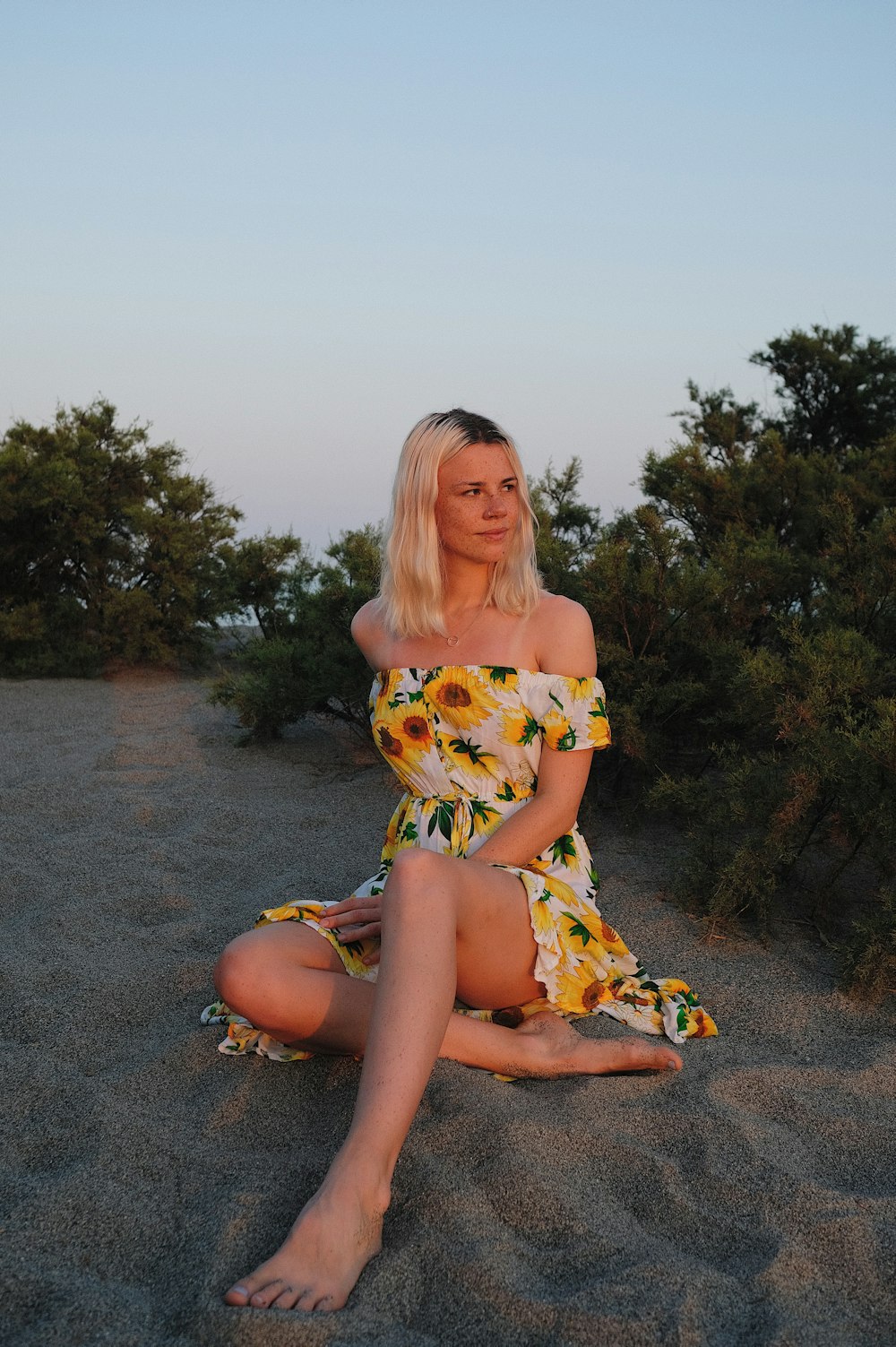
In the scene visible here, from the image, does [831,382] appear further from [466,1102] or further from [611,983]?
[466,1102]

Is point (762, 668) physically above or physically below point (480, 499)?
below

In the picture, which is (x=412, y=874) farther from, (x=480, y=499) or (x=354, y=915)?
(x=480, y=499)

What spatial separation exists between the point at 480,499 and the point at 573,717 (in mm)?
636

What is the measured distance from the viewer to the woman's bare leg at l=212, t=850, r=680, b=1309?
5.59 ft

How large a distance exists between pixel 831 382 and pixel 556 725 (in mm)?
5354

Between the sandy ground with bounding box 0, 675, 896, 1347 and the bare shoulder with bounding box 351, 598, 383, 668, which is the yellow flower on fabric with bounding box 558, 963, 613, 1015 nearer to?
the sandy ground with bounding box 0, 675, 896, 1347

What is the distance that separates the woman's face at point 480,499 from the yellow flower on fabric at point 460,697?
34 centimetres

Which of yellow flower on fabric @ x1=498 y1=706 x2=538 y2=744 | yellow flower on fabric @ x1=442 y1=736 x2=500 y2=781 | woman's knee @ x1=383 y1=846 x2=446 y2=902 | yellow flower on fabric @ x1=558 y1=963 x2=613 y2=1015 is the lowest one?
yellow flower on fabric @ x1=558 y1=963 x2=613 y2=1015

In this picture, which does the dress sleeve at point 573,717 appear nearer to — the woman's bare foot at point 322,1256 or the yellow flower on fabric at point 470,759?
the yellow flower on fabric at point 470,759

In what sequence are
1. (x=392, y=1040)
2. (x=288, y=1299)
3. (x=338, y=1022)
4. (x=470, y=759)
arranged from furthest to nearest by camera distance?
(x=470, y=759) → (x=338, y=1022) → (x=392, y=1040) → (x=288, y=1299)

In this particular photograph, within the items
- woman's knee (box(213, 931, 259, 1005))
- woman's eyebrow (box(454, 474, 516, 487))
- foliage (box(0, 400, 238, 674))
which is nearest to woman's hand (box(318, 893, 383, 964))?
woman's knee (box(213, 931, 259, 1005))

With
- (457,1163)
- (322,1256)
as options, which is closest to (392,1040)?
(457,1163)

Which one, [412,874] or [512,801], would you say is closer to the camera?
[412,874]

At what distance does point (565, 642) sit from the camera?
9.30ft
